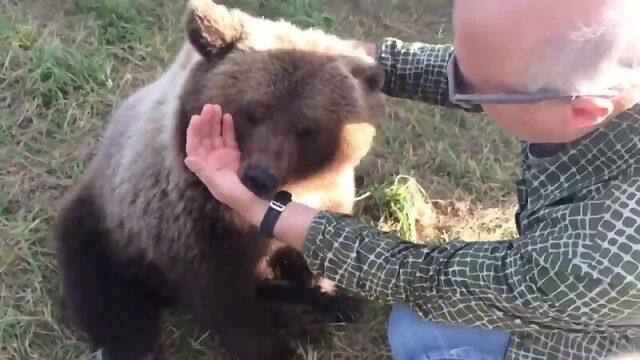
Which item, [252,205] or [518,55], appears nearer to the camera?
[518,55]

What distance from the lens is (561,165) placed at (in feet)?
7.16

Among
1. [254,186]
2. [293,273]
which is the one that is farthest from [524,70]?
[293,273]

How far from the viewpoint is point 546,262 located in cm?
205

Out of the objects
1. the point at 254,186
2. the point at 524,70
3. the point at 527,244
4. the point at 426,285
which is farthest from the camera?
the point at 254,186

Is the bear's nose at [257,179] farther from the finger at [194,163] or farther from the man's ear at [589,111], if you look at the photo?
the man's ear at [589,111]

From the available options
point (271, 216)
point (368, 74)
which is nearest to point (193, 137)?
point (271, 216)

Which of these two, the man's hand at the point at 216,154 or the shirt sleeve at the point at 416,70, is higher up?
the shirt sleeve at the point at 416,70

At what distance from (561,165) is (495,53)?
394 mm

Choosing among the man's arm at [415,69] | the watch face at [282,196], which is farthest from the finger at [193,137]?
the man's arm at [415,69]

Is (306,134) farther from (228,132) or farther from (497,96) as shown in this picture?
(497,96)

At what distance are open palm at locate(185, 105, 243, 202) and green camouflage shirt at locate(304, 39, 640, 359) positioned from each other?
0.87 ft

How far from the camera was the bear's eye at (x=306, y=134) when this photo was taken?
8.78ft

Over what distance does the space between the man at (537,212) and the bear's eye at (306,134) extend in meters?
0.21

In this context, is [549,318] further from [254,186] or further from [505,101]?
[254,186]
